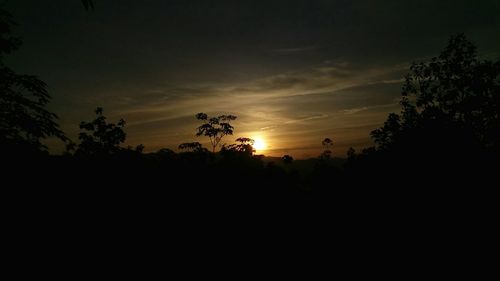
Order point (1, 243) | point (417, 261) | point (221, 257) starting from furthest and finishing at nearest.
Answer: point (417, 261) → point (221, 257) → point (1, 243)

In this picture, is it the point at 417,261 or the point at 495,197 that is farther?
the point at 495,197

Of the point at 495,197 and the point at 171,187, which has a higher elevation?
the point at 171,187

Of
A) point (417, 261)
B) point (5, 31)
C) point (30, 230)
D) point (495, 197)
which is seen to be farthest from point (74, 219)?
point (495, 197)

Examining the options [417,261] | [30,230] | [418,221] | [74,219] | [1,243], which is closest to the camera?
[1,243]

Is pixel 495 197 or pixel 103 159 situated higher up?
pixel 103 159

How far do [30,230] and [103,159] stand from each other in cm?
267

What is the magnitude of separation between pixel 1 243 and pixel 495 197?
45.3 feet

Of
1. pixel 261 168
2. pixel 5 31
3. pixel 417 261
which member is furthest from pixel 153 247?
pixel 5 31

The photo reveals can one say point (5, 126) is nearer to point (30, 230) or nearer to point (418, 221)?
point (30, 230)

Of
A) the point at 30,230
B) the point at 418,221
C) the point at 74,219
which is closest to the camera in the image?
the point at 30,230

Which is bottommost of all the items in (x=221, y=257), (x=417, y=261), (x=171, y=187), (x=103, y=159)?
(x=417, y=261)

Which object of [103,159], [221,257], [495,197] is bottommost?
[221,257]

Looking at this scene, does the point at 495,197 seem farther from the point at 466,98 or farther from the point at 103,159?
the point at 466,98

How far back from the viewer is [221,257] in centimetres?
894
